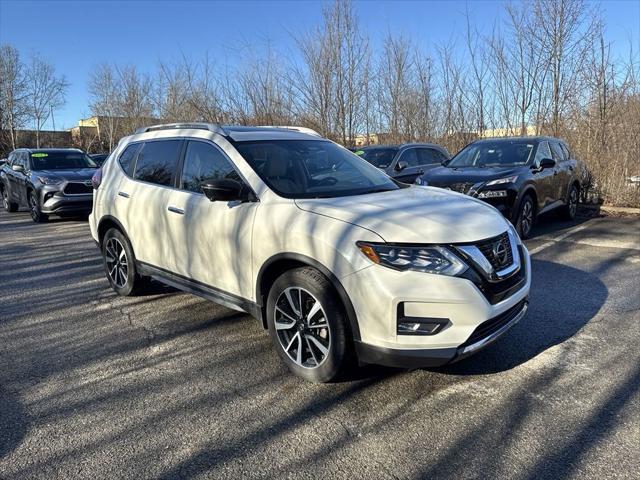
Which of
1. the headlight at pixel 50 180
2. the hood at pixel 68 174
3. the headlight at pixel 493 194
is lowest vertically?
the headlight at pixel 493 194

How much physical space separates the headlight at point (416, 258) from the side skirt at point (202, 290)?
1.19 metres

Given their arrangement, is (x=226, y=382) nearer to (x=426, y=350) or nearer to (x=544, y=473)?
(x=426, y=350)

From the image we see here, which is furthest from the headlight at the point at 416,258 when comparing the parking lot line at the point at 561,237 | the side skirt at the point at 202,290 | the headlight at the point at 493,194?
the headlight at the point at 493,194

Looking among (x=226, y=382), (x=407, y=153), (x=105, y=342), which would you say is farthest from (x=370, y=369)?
(x=407, y=153)

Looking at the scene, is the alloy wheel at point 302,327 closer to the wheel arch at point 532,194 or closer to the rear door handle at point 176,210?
the rear door handle at point 176,210

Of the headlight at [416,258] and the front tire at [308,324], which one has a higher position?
the headlight at [416,258]

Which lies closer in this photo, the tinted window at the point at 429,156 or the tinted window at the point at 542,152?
the tinted window at the point at 542,152

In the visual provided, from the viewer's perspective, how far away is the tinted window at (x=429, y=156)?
12436 mm

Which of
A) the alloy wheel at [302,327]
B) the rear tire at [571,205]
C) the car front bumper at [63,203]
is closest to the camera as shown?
the alloy wheel at [302,327]

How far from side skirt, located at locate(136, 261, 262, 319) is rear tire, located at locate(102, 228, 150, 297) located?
17cm

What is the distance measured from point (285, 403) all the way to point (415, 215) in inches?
59.7

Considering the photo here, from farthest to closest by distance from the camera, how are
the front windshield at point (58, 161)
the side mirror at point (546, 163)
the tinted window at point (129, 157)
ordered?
the front windshield at point (58, 161), the side mirror at point (546, 163), the tinted window at point (129, 157)

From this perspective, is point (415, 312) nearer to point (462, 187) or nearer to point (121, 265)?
point (121, 265)

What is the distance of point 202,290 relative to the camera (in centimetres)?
426
